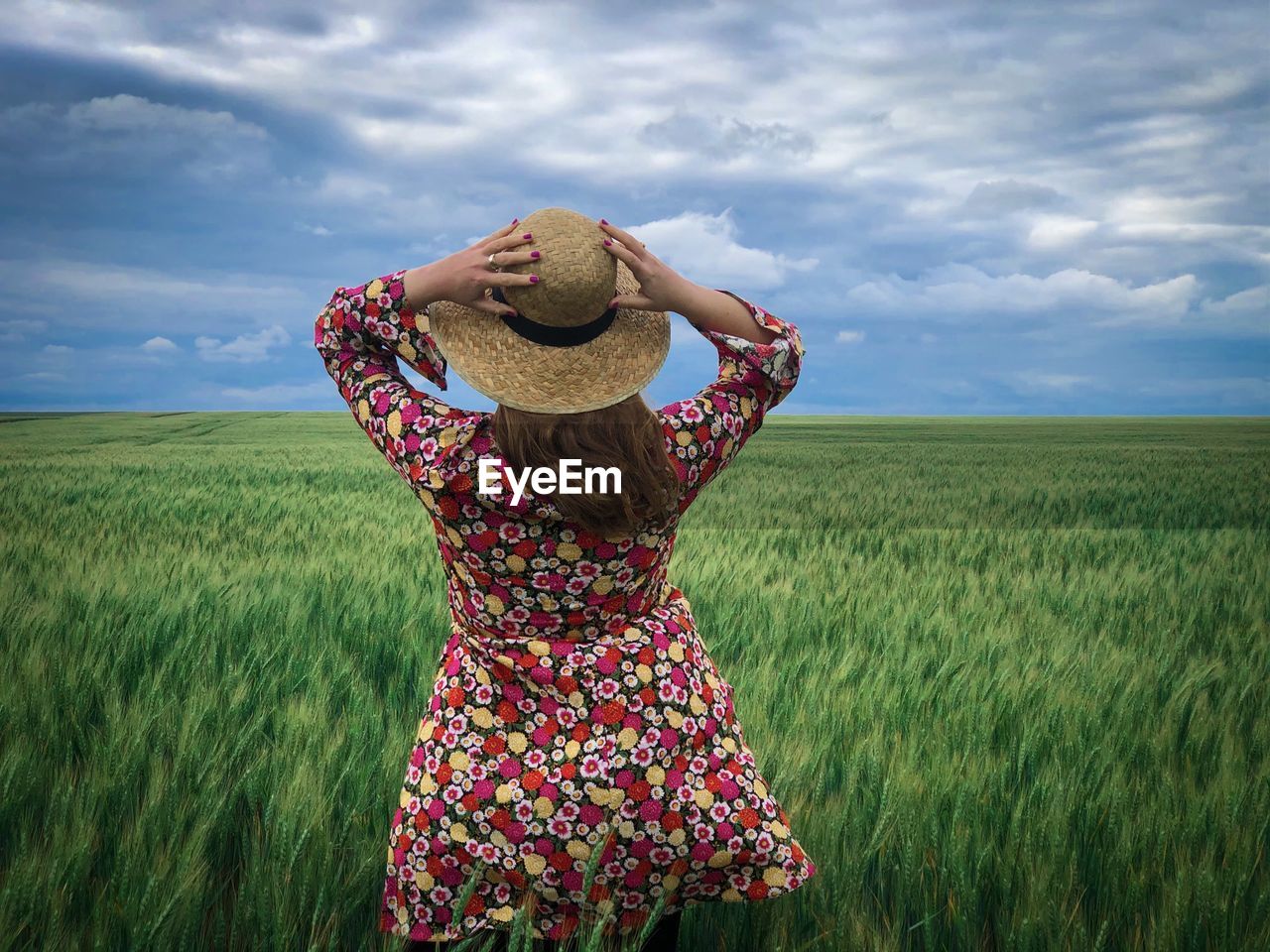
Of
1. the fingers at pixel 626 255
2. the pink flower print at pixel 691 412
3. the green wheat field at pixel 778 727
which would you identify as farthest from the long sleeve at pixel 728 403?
the green wheat field at pixel 778 727

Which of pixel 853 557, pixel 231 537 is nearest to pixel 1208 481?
pixel 853 557

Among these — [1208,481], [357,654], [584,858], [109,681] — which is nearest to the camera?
[584,858]

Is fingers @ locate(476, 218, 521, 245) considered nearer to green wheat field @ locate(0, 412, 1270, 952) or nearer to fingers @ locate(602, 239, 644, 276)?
fingers @ locate(602, 239, 644, 276)

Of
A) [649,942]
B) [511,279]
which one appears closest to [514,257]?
[511,279]

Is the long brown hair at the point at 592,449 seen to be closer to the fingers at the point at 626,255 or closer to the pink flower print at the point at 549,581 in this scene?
the pink flower print at the point at 549,581

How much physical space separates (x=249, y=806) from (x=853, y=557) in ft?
15.9

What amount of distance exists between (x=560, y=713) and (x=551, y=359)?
626 millimetres

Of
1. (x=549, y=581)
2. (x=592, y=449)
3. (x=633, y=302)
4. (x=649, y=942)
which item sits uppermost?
(x=633, y=302)

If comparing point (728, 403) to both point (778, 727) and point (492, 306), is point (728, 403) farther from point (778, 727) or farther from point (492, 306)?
point (778, 727)

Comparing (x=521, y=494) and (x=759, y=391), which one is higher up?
(x=759, y=391)

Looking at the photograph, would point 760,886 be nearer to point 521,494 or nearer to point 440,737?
point 440,737

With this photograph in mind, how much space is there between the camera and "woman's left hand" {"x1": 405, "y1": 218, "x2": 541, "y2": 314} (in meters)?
1.42

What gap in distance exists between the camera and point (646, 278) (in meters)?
1.52

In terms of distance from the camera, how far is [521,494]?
4.67 feet
